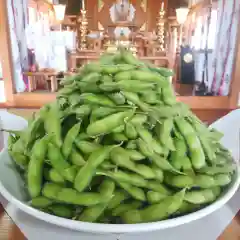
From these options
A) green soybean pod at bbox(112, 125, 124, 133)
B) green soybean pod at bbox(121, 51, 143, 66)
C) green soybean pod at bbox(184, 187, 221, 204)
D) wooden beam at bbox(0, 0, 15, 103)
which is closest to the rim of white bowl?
green soybean pod at bbox(184, 187, 221, 204)

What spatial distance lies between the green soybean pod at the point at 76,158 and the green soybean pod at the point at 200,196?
5.2 inches

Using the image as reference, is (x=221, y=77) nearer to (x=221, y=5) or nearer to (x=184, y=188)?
(x=221, y=5)

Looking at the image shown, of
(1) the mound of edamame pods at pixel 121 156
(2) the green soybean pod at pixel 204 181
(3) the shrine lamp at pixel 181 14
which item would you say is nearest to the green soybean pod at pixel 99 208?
(1) the mound of edamame pods at pixel 121 156

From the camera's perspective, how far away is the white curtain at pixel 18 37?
2.18m

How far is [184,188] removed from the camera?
1.22 feet

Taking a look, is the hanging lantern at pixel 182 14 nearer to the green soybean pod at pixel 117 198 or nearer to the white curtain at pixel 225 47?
the white curtain at pixel 225 47

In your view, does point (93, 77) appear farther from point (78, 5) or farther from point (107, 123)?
point (78, 5)

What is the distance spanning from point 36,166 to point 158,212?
0.16 meters

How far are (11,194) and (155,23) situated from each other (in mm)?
2011

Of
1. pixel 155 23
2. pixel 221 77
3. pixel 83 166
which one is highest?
pixel 155 23

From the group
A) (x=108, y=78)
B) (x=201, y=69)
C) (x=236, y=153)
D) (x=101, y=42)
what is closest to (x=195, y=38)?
(x=201, y=69)

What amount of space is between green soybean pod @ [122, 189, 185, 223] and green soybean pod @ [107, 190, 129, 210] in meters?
0.02

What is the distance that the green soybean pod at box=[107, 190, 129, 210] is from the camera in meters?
0.38

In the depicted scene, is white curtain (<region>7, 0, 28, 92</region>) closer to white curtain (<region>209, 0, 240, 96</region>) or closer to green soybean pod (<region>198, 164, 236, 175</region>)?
white curtain (<region>209, 0, 240, 96</region>)
